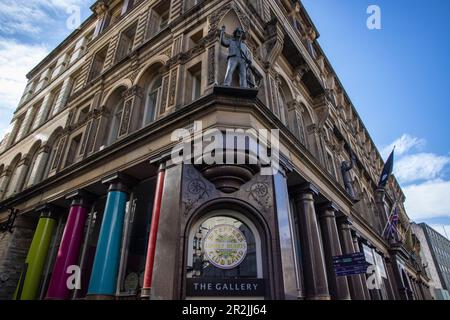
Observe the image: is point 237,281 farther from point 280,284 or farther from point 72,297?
point 72,297

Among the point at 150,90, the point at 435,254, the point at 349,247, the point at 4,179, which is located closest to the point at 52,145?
the point at 4,179

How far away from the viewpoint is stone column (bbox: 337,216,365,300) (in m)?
12.3

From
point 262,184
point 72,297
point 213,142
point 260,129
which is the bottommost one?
point 72,297

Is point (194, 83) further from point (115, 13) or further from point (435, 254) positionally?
point (435, 254)

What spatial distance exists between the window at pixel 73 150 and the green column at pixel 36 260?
2564 mm

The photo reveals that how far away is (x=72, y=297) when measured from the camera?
977 cm

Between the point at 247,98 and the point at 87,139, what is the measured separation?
28.2 feet

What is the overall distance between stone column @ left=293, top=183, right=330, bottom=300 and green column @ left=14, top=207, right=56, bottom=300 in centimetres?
1091

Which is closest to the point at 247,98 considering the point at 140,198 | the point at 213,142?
the point at 213,142

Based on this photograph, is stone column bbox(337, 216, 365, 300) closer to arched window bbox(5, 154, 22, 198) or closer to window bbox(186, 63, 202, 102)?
window bbox(186, 63, 202, 102)

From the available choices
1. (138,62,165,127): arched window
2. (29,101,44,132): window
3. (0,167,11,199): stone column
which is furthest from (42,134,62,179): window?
(138,62,165,127): arched window

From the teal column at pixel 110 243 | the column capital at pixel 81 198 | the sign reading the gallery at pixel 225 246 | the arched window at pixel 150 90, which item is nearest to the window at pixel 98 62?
the arched window at pixel 150 90

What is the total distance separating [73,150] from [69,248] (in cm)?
581

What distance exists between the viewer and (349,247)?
13734 mm
